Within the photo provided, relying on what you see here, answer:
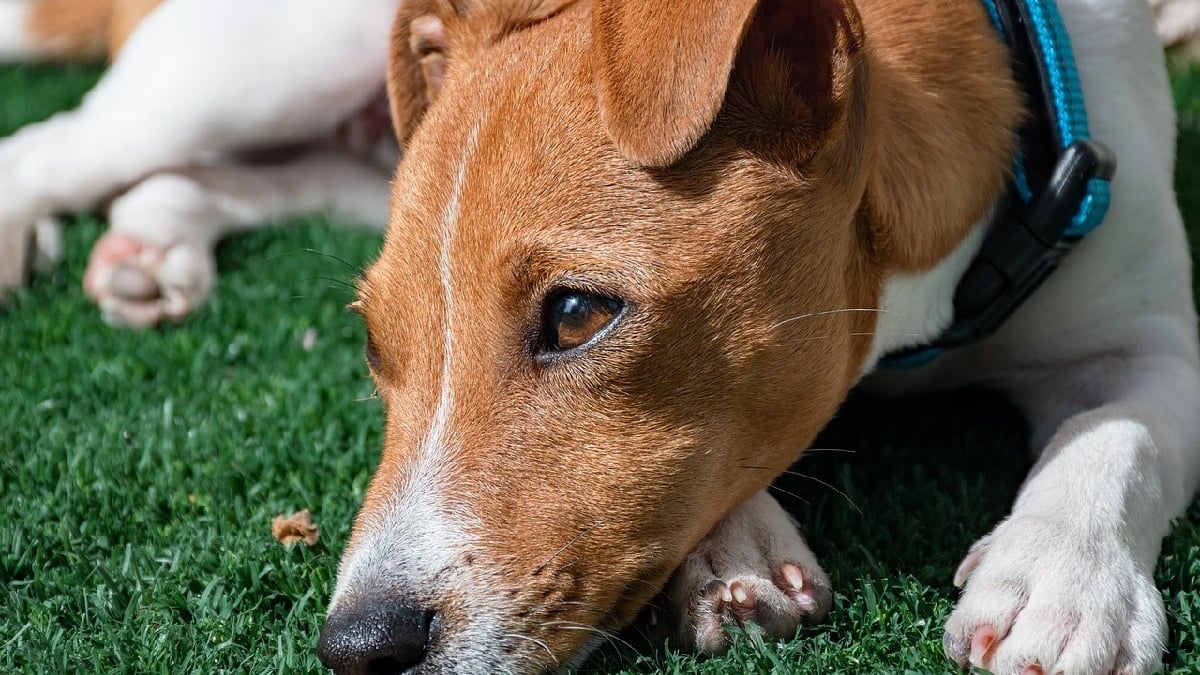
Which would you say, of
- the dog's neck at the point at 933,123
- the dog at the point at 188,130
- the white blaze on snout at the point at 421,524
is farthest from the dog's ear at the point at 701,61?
the dog at the point at 188,130

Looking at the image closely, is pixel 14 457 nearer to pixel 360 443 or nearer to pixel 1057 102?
pixel 360 443

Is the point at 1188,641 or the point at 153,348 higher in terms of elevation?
the point at 1188,641

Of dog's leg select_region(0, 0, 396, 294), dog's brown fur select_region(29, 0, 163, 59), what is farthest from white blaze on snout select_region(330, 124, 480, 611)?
dog's brown fur select_region(29, 0, 163, 59)

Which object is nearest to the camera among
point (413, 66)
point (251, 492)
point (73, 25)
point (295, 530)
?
point (295, 530)

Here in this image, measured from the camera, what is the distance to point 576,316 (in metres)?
2.49

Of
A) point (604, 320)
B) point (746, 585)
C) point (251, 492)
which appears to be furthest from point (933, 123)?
point (251, 492)

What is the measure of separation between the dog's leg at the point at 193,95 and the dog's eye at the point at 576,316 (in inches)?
97.7

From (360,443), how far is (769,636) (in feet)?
4.45

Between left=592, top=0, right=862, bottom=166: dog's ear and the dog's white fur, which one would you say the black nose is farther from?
left=592, top=0, right=862, bottom=166: dog's ear

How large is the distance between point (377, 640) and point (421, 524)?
235 mm

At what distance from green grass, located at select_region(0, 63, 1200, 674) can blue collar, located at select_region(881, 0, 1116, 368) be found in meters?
0.36

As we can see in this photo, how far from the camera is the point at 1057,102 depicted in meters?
3.05

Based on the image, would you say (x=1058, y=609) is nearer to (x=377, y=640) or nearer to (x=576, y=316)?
(x=576, y=316)

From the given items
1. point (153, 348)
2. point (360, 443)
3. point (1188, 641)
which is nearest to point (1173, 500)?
point (1188, 641)
